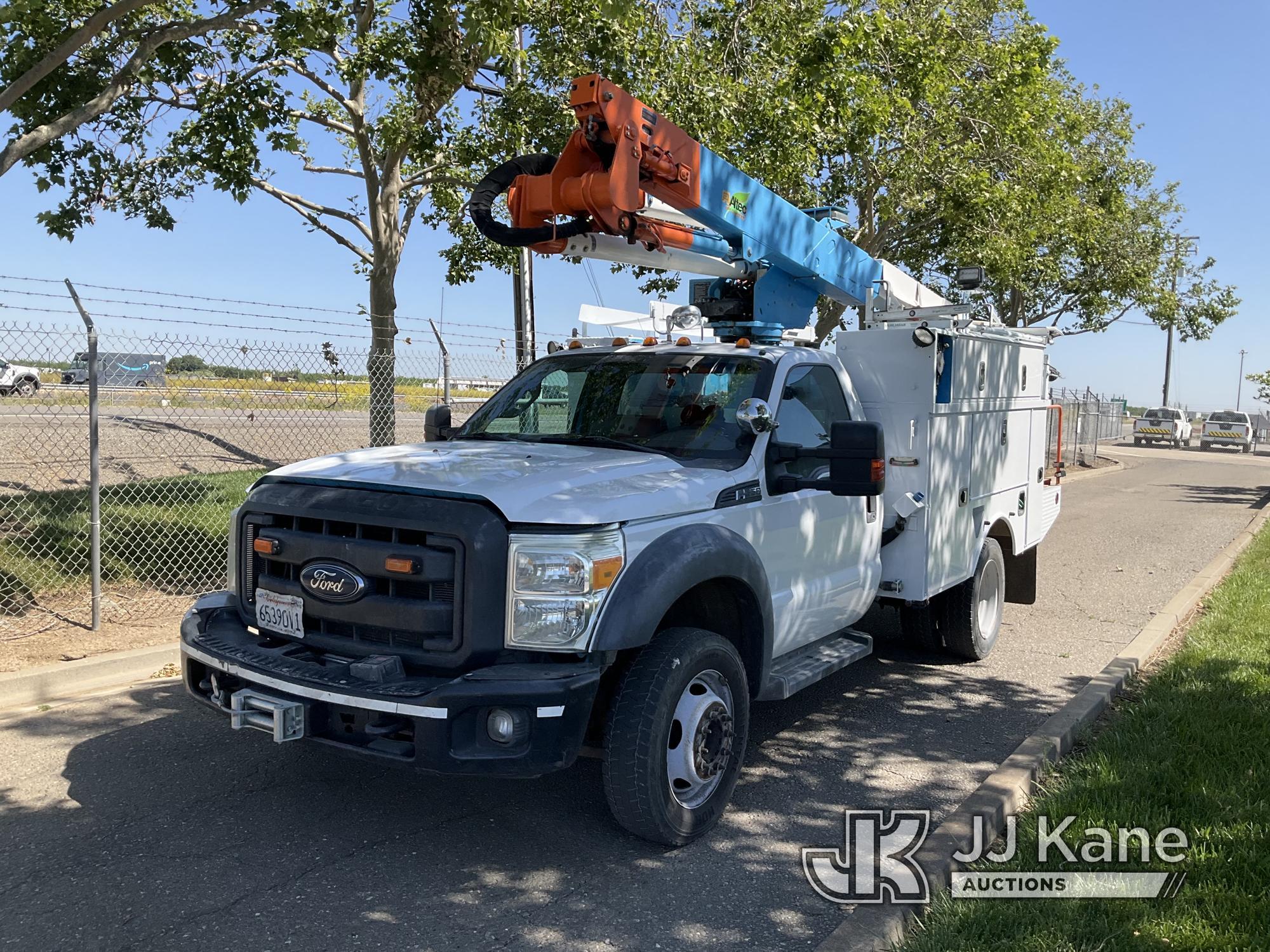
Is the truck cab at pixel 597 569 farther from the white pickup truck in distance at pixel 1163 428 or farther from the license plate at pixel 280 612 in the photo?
the white pickup truck in distance at pixel 1163 428

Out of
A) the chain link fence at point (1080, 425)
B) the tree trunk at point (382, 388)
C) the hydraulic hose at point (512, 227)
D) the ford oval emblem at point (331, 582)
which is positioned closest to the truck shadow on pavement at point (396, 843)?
the ford oval emblem at point (331, 582)

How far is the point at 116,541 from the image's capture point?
27.2 ft

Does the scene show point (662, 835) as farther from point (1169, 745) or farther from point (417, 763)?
point (1169, 745)

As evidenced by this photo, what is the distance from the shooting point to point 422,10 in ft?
26.8

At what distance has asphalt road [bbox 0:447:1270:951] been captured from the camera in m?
3.40

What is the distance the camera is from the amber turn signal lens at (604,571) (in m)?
3.62

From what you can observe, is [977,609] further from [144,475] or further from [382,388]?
[144,475]

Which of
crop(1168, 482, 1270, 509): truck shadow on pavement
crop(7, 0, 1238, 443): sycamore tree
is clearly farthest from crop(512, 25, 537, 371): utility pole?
crop(1168, 482, 1270, 509): truck shadow on pavement

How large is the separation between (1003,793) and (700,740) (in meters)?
1.37

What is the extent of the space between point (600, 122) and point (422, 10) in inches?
164

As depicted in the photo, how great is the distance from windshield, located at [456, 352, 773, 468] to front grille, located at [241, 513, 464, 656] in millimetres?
1369

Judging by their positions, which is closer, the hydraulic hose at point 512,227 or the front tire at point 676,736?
the front tire at point 676,736

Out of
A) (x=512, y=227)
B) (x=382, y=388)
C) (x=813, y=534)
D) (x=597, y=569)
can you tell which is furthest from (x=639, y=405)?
(x=382, y=388)

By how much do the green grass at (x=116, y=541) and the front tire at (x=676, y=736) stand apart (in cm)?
523
